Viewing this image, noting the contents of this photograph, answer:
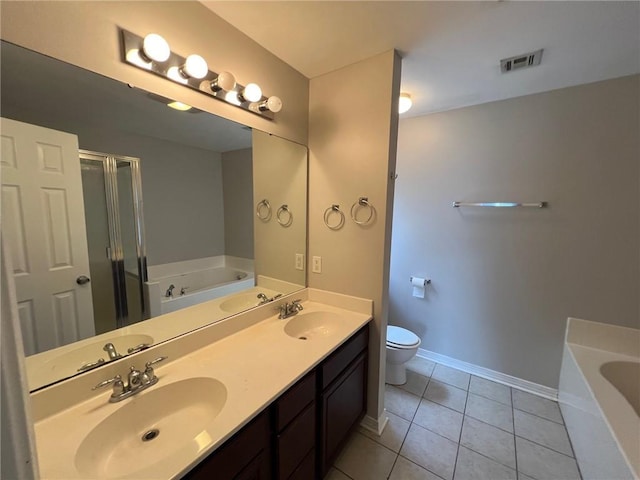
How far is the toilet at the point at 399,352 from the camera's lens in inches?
86.7

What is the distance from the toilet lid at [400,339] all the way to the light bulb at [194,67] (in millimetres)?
2216

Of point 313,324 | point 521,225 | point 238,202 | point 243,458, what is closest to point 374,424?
point 313,324

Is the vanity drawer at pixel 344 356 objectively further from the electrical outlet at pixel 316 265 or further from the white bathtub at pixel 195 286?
the white bathtub at pixel 195 286

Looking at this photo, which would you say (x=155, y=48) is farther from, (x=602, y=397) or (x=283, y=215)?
(x=602, y=397)

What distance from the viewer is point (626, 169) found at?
1790mm

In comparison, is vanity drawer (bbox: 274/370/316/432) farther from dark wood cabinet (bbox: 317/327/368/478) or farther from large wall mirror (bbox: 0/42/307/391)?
large wall mirror (bbox: 0/42/307/391)

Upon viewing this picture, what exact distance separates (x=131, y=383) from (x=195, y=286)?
0.52m

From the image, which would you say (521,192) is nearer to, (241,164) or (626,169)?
(626,169)

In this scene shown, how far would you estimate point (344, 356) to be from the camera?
4.92 feet

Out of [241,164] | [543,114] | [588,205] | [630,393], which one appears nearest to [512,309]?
[630,393]

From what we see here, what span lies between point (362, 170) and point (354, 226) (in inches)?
14.5

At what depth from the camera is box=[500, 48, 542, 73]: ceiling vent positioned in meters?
1.58

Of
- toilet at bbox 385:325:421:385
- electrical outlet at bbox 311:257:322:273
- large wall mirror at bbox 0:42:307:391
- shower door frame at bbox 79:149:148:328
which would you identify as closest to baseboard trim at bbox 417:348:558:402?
toilet at bbox 385:325:421:385

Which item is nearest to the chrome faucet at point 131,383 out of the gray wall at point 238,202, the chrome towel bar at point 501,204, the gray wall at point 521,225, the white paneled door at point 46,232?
the white paneled door at point 46,232
